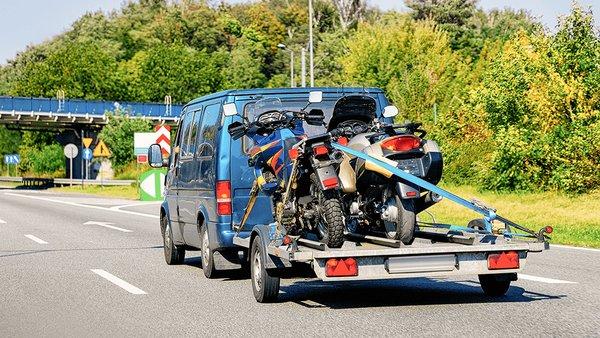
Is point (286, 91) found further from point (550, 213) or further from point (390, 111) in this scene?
point (550, 213)

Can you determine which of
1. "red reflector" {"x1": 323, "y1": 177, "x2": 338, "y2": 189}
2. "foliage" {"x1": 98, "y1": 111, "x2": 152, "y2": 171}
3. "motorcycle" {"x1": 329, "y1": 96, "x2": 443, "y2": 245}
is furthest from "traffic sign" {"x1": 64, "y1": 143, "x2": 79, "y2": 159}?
"red reflector" {"x1": 323, "y1": 177, "x2": 338, "y2": 189}

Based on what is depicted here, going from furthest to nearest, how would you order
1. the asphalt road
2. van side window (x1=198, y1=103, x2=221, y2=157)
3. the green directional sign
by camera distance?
the green directional sign, van side window (x1=198, y1=103, x2=221, y2=157), the asphalt road

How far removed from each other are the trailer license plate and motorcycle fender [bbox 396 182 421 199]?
0.64 meters

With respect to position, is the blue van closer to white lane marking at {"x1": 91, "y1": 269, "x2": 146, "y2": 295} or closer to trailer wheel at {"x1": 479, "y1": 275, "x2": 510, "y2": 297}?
white lane marking at {"x1": 91, "y1": 269, "x2": 146, "y2": 295}

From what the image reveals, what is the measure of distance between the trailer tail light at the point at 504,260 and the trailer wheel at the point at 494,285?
82 cm

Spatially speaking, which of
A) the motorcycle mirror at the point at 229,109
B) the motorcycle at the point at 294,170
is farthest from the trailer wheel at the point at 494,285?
the motorcycle mirror at the point at 229,109

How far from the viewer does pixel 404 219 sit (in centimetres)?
936

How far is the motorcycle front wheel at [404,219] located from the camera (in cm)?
934

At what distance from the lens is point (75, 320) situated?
29.7ft

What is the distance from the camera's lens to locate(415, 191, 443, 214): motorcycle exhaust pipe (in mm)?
9758

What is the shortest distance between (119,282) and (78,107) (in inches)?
2712

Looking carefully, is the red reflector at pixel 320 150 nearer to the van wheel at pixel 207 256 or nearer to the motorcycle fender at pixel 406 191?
the motorcycle fender at pixel 406 191

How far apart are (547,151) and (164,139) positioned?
38.7 feet

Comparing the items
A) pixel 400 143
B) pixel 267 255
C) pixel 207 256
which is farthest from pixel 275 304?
pixel 207 256
